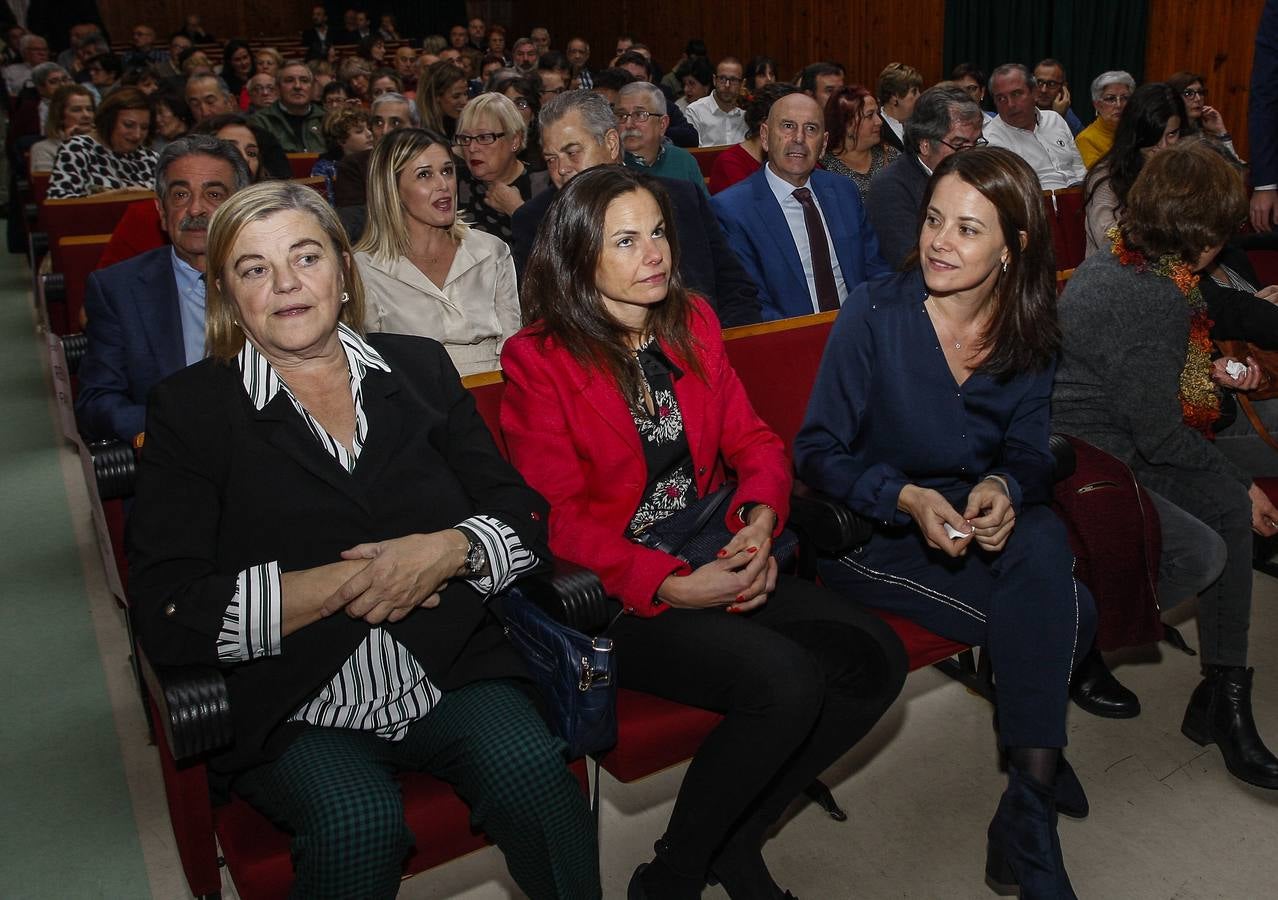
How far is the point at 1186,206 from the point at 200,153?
2.11 m

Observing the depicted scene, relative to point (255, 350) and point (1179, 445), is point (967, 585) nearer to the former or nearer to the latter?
point (1179, 445)

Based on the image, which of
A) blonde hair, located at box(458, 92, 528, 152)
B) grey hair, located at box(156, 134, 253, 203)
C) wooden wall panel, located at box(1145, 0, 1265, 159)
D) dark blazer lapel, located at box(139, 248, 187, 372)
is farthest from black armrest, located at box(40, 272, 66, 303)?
wooden wall panel, located at box(1145, 0, 1265, 159)

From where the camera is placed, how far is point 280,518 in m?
1.61

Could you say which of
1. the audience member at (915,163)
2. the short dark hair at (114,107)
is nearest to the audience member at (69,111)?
the short dark hair at (114,107)

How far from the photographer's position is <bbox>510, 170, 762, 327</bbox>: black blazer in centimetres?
302

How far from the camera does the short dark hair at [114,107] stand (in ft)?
15.4

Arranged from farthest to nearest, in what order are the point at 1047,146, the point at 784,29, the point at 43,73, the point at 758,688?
the point at 784,29
the point at 43,73
the point at 1047,146
the point at 758,688

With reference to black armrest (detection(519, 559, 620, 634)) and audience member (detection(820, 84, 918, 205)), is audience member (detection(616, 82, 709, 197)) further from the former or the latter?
black armrest (detection(519, 559, 620, 634))

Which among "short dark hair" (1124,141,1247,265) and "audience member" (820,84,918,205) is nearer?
"short dark hair" (1124,141,1247,265)

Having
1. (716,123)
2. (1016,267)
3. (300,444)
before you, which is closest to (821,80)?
(716,123)

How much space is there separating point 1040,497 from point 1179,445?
50 cm

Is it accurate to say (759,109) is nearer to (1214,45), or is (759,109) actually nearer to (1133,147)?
(1133,147)

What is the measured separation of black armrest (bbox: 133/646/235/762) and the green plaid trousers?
0.13 metres

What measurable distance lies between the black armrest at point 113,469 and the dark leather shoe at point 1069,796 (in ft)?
5.77
